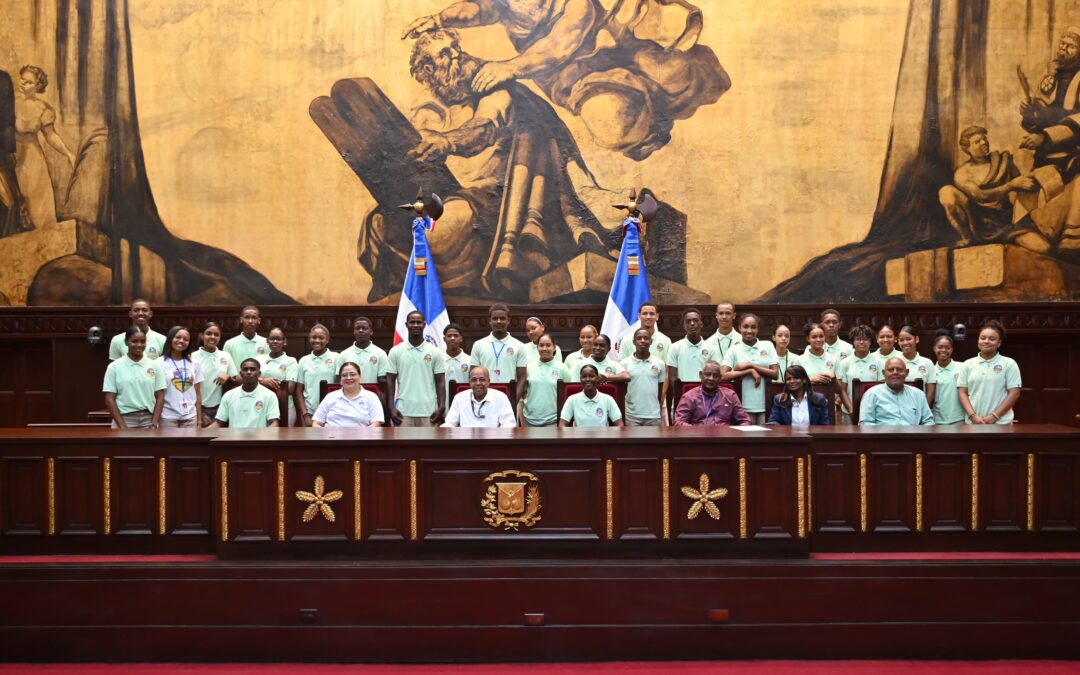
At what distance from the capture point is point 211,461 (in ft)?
20.7

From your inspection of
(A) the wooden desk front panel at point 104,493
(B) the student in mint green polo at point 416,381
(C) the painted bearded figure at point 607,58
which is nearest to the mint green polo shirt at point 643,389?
(B) the student in mint green polo at point 416,381

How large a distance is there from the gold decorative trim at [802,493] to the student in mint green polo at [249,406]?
462 centimetres


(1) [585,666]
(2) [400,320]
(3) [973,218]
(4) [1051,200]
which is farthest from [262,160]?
(4) [1051,200]

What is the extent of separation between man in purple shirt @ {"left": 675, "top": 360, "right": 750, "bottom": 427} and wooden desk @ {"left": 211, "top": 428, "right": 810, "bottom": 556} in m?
1.77

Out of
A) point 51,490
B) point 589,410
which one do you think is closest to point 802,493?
point 589,410

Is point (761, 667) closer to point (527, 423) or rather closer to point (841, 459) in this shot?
point (841, 459)

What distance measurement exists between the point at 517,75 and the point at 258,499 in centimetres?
761

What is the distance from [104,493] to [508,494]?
9.42 ft

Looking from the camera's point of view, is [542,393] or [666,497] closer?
[666,497]

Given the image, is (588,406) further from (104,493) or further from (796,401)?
Result: (104,493)

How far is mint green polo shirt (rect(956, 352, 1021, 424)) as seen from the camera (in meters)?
9.01

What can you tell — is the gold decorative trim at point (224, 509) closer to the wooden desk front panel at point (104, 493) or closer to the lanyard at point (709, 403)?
the wooden desk front panel at point (104, 493)

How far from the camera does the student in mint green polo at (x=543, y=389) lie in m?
9.17

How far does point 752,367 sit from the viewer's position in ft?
30.8
